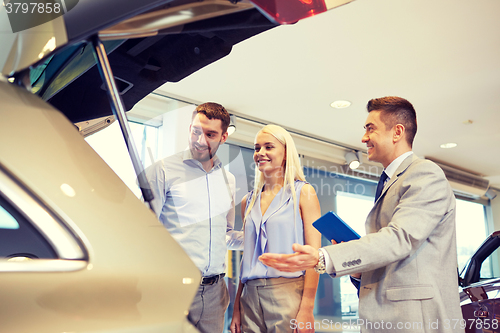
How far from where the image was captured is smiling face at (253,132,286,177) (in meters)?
1.78

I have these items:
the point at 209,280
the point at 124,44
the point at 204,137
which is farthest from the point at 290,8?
the point at 209,280

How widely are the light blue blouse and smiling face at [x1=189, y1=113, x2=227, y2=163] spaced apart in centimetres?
61

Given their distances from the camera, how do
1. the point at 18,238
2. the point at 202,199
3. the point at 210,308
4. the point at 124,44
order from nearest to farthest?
1. the point at 18,238
2. the point at 124,44
3. the point at 202,199
4. the point at 210,308

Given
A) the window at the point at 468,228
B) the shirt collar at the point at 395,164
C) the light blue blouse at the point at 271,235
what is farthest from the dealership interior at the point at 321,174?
the shirt collar at the point at 395,164

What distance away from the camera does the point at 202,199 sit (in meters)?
0.94

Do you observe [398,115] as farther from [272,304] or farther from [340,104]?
[340,104]

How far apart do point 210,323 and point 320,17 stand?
7.41 ft

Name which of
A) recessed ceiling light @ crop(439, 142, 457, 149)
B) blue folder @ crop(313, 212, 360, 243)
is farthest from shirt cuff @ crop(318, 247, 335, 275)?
recessed ceiling light @ crop(439, 142, 457, 149)

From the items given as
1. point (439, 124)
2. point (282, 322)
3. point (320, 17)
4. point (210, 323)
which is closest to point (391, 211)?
point (282, 322)

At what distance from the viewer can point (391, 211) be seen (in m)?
1.38

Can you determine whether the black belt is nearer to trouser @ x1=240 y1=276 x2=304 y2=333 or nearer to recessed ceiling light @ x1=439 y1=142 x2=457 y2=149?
trouser @ x1=240 y1=276 x2=304 y2=333

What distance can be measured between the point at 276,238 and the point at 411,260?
551mm

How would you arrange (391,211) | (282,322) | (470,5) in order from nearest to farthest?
(391,211) → (282,322) → (470,5)

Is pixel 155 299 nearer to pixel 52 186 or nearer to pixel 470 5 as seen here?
pixel 52 186
